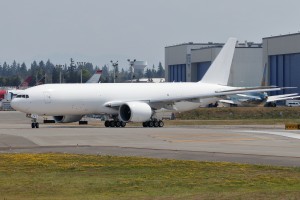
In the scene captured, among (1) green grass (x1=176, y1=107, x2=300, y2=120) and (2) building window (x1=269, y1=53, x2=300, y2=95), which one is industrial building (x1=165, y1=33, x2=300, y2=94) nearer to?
(2) building window (x1=269, y1=53, x2=300, y2=95)

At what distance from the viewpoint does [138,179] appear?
74.2 ft

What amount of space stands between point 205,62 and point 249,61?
10563mm

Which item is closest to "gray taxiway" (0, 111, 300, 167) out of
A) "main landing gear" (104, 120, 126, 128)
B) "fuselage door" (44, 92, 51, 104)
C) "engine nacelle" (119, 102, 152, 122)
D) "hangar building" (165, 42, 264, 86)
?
"fuselage door" (44, 92, 51, 104)

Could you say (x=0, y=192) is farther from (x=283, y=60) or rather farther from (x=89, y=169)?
(x=283, y=60)

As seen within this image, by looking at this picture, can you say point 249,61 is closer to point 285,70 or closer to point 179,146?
point 285,70

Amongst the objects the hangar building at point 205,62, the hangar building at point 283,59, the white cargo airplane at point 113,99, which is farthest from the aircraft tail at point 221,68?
the hangar building at point 205,62

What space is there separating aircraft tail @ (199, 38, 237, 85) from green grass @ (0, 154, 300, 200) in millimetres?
42078

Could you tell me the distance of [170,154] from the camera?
Answer: 104 ft

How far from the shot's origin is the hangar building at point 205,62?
15438 cm

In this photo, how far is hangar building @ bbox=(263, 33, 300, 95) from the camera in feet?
430

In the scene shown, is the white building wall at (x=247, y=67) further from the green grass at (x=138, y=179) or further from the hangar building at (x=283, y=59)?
the green grass at (x=138, y=179)

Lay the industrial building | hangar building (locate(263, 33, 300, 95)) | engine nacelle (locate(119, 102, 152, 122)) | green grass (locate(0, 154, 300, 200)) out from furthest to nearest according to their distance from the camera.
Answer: the industrial building
hangar building (locate(263, 33, 300, 95))
engine nacelle (locate(119, 102, 152, 122))
green grass (locate(0, 154, 300, 200))

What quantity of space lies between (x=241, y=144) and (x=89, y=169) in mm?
13640

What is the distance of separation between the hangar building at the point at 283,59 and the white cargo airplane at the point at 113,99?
211 feet
